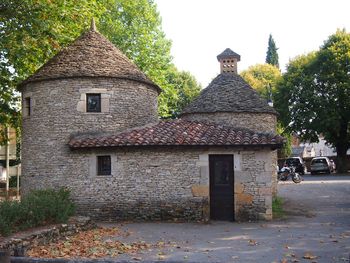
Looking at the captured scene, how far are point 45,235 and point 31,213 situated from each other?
93 centimetres

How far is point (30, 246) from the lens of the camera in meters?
9.66

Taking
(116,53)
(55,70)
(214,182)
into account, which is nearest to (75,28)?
(116,53)

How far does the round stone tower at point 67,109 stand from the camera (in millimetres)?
15102

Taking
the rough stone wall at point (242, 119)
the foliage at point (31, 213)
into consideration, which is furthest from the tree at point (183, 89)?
the foliage at point (31, 213)

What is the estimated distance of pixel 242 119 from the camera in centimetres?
1909

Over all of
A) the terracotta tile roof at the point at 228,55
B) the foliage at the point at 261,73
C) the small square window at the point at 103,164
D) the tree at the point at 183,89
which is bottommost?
the small square window at the point at 103,164

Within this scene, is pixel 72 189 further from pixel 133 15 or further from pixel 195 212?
pixel 133 15

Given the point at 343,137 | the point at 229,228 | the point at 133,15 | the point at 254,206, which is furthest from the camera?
the point at 343,137

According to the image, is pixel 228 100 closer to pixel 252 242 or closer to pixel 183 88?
pixel 252 242

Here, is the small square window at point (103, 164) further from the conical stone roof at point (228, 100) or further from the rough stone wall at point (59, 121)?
the conical stone roof at point (228, 100)

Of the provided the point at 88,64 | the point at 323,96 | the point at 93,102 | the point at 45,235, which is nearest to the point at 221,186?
the point at 93,102

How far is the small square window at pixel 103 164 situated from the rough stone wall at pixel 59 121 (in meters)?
0.58

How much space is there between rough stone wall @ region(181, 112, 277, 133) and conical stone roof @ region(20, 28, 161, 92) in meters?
3.07

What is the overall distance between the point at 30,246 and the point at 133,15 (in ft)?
74.6
